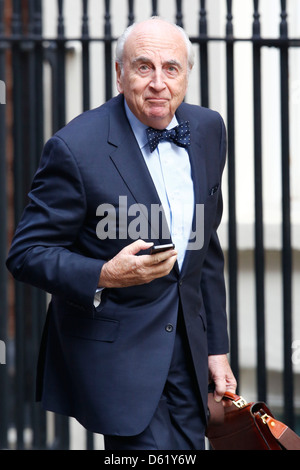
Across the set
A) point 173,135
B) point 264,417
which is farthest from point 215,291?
point 173,135

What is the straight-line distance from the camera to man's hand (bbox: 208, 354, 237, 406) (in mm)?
3268

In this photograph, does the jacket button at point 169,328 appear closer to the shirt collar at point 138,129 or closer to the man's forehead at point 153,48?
the shirt collar at point 138,129

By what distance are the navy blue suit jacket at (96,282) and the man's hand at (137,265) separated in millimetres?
78

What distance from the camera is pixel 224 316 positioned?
11.0 ft

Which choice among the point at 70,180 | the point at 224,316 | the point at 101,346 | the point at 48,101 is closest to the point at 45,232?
the point at 70,180

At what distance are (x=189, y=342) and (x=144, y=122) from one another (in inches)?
27.2

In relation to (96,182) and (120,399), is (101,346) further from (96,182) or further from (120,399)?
(96,182)

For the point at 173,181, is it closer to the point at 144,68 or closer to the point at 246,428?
the point at 144,68

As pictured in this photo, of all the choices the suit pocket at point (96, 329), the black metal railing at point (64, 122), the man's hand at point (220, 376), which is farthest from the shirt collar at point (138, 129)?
the black metal railing at point (64, 122)

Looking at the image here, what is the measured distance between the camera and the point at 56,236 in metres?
2.88

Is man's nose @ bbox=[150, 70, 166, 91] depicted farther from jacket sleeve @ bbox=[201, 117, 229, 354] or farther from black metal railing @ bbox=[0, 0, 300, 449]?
black metal railing @ bbox=[0, 0, 300, 449]

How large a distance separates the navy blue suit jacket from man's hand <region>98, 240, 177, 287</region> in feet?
0.26

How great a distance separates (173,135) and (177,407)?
84cm

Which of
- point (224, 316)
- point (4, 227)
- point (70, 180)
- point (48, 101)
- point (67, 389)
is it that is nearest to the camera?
point (70, 180)
